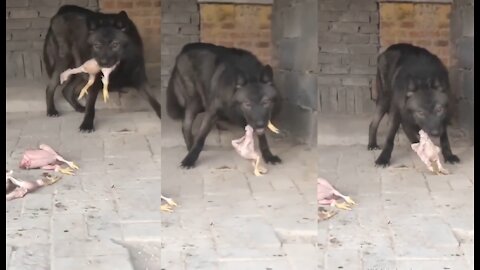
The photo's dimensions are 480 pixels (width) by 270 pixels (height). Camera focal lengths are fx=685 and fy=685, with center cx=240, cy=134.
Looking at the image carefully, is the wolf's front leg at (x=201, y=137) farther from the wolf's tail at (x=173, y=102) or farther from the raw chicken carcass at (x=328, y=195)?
the raw chicken carcass at (x=328, y=195)

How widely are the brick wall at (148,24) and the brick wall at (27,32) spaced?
9 centimetres

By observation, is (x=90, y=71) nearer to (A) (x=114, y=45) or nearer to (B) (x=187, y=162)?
(A) (x=114, y=45)

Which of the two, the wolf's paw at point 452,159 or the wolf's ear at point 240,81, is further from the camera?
the wolf's paw at point 452,159

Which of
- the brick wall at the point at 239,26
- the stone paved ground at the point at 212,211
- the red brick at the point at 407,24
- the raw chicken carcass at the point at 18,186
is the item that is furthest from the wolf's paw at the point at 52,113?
the red brick at the point at 407,24

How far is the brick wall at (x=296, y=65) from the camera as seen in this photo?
1.68 m

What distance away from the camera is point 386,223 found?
1.76m

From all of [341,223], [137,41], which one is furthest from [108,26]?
[341,223]

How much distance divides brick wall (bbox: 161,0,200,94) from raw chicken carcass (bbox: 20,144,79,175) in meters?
0.35

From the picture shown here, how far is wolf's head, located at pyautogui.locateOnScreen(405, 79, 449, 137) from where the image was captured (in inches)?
69.5

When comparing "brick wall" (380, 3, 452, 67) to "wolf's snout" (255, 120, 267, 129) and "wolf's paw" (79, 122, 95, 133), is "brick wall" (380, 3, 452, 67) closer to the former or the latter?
"wolf's snout" (255, 120, 267, 129)

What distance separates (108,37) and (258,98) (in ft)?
1.36

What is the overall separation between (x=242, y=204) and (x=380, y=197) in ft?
1.21

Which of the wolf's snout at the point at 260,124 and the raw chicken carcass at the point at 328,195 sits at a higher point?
the wolf's snout at the point at 260,124

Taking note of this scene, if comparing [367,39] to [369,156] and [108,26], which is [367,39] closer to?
[369,156]
